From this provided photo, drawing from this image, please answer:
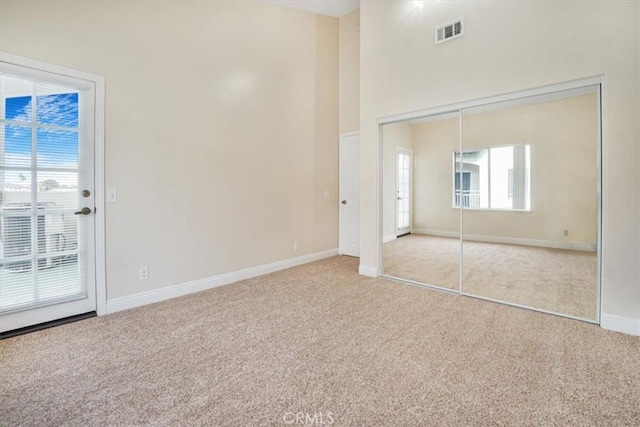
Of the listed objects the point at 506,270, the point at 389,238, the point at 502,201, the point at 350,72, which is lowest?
the point at 506,270

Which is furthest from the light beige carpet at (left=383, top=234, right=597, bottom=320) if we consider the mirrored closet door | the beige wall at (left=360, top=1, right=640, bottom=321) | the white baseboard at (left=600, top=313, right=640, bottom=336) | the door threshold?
the door threshold

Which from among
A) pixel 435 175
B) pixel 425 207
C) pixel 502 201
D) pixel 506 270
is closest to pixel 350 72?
pixel 435 175

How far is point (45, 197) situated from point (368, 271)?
11.4ft

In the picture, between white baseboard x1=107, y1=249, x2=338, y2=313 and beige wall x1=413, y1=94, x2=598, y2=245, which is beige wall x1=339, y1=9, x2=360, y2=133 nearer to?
beige wall x1=413, y1=94, x2=598, y2=245

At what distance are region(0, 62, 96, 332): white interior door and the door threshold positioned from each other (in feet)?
0.10

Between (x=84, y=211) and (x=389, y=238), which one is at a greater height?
(x=84, y=211)

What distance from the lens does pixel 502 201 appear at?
344 cm

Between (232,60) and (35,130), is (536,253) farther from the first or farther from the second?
(35,130)

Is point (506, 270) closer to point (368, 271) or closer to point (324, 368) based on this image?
point (368, 271)

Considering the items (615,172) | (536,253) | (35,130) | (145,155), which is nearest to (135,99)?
(145,155)

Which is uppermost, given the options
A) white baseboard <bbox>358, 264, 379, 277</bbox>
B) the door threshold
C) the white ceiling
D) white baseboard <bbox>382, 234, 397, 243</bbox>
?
the white ceiling

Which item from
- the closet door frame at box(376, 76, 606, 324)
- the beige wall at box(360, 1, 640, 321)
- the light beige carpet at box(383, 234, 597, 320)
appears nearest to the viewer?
the beige wall at box(360, 1, 640, 321)

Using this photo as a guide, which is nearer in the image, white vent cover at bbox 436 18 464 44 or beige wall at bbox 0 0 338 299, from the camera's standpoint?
beige wall at bbox 0 0 338 299

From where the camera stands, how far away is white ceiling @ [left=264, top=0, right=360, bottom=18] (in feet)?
14.1
